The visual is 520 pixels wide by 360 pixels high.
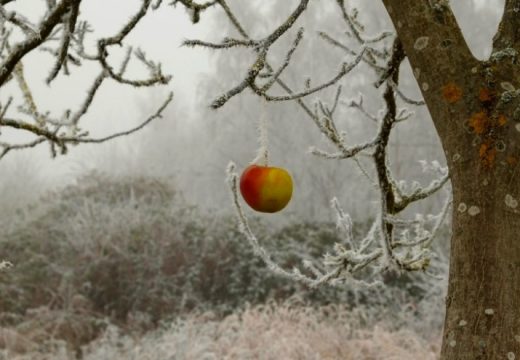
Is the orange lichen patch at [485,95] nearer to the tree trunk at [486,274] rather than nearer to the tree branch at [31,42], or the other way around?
the tree trunk at [486,274]

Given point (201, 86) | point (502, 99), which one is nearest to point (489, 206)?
point (502, 99)

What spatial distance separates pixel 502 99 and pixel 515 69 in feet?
0.24

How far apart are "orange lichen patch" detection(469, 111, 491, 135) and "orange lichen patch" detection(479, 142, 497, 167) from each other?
0.02m

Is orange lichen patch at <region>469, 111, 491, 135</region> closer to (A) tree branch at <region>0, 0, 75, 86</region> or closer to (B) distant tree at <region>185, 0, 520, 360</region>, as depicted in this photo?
(B) distant tree at <region>185, 0, 520, 360</region>

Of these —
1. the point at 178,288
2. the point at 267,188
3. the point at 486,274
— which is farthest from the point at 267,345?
the point at 486,274

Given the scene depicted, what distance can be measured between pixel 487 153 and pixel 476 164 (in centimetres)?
2

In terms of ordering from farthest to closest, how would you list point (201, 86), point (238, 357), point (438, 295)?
1. point (201, 86)
2. point (438, 295)
3. point (238, 357)

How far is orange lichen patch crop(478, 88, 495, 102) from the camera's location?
949mm

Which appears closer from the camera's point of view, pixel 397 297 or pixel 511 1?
pixel 511 1

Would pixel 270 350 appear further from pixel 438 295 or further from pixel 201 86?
pixel 201 86

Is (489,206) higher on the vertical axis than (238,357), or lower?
higher

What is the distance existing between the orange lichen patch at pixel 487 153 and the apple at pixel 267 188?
316 millimetres

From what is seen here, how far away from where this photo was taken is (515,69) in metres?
0.98

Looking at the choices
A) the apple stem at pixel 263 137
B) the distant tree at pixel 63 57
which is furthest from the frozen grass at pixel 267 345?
the apple stem at pixel 263 137
